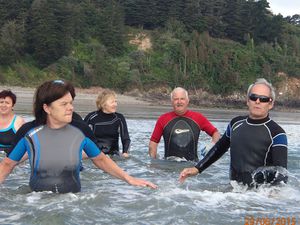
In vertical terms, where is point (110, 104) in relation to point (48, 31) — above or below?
below

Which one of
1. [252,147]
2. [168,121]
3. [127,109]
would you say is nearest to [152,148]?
[168,121]

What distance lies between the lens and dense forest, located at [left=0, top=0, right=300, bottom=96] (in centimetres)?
4647

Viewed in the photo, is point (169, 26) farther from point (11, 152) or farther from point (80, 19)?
point (11, 152)

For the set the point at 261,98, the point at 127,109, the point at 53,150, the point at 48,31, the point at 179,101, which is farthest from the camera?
the point at 48,31

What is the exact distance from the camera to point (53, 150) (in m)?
4.32

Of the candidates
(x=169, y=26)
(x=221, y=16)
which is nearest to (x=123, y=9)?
(x=169, y=26)

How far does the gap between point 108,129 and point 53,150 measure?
4.07m

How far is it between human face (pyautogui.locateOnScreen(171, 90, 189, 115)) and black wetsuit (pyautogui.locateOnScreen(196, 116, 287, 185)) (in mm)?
2247

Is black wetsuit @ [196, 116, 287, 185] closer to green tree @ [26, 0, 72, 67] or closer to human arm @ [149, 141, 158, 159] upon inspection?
human arm @ [149, 141, 158, 159]

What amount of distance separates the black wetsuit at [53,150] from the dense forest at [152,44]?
35820mm

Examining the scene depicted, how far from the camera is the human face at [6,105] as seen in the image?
6.86m

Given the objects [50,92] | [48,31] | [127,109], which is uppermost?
[48,31]

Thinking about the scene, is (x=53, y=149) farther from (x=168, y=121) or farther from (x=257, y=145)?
(x=168, y=121)

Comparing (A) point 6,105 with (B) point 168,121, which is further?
(B) point 168,121
